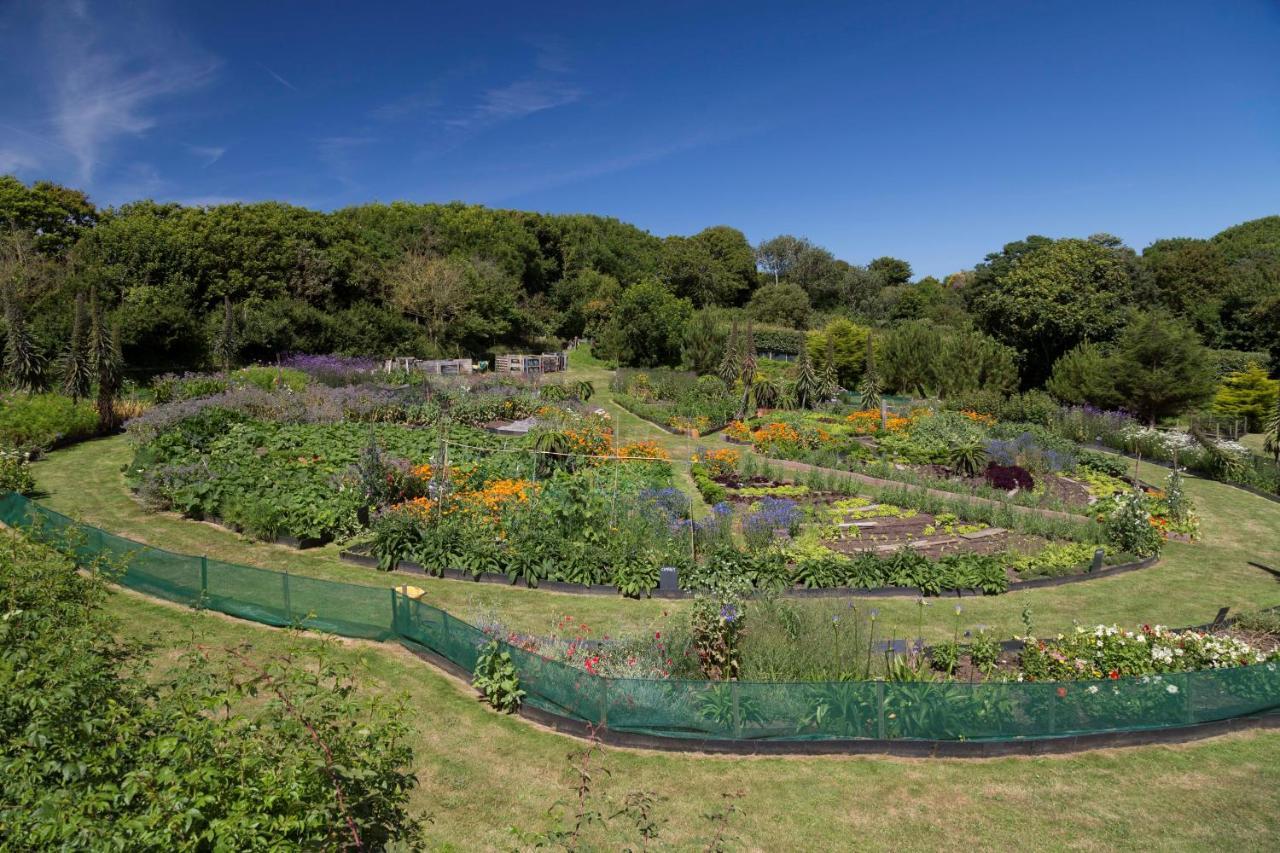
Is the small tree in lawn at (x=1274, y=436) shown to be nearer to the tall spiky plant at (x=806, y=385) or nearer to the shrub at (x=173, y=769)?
the tall spiky plant at (x=806, y=385)

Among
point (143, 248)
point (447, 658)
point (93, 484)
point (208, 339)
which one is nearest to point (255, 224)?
point (143, 248)

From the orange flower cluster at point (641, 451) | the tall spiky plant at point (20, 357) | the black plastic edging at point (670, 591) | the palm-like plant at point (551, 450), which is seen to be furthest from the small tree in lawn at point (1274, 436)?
the tall spiky plant at point (20, 357)

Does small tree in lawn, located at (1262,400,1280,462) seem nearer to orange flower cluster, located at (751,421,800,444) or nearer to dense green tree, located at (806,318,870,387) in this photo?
orange flower cluster, located at (751,421,800,444)

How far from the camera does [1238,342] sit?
140 feet

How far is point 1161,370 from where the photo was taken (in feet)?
82.1

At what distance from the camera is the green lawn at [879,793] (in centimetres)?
557

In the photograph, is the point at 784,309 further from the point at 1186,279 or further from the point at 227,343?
the point at 227,343

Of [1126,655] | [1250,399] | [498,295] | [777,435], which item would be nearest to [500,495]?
[1126,655]

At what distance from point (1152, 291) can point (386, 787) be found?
58.2m

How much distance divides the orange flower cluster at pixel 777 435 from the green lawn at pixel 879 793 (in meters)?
13.2

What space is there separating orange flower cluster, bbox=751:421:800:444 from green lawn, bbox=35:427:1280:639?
8.97 m

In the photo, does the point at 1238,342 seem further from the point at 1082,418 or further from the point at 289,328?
the point at 289,328

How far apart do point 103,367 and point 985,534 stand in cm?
2160

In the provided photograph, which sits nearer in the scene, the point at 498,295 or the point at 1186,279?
the point at 498,295
